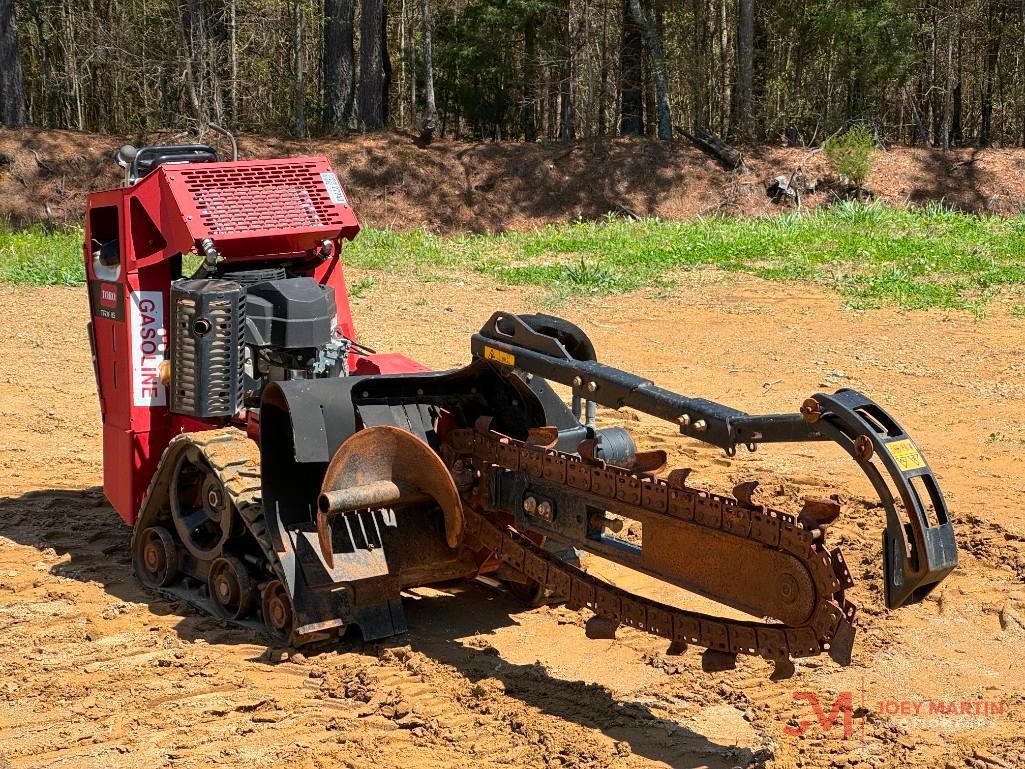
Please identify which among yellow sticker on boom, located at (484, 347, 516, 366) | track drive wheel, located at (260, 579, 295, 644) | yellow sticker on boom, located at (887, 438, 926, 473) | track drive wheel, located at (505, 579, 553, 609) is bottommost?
track drive wheel, located at (505, 579, 553, 609)

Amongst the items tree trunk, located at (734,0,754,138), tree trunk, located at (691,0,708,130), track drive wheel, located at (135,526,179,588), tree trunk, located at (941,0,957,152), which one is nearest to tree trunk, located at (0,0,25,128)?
tree trunk, located at (691,0,708,130)

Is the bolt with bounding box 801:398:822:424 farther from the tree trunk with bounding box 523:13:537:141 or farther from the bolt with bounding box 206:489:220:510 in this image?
the tree trunk with bounding box 523:13:537:141

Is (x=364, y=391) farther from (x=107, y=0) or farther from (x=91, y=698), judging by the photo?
(x=107, y=0)

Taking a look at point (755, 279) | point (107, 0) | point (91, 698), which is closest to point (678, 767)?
point (91, 698)

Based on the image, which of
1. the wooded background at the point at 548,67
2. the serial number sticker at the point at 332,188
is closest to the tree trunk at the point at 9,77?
the wooded background at the point at 548,67

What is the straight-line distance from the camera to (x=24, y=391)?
33.9ft

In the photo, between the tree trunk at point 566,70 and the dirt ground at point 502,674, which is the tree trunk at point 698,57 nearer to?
the tree trunk at point 566,70

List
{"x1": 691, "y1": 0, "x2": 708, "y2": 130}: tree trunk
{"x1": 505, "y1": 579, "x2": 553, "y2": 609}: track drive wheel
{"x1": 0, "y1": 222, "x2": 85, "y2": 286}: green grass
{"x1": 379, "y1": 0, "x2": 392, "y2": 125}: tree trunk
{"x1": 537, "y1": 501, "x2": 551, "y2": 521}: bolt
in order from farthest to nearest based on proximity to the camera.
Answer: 1. {"x1": 691, "y1": 0, "x2": 708, "y2": 130}: tree trunk
2. {"x1": 379, "y1": 0, "x2": 392, "y2": 125}: tree trunk
3. {"x1": 0, "y1": 222, "x2": 85, "y2": 286}: green grass
4. {"x1": 505, "y1": 579, "x2": 553, "y2": 609}: track drive wheel
5. {"x1": 537, "y1": 501, "x2": 551, "y2": 521}: bolt

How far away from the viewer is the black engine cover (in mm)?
5785

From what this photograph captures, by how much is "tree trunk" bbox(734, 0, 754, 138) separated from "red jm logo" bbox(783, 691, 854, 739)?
70.2ft

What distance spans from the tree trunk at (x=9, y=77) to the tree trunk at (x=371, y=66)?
6543mm

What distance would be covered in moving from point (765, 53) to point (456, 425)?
2447 centimetres

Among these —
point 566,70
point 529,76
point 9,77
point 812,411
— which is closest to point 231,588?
point 812,411

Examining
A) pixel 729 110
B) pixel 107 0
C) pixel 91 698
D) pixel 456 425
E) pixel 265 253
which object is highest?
pixel 107 0
